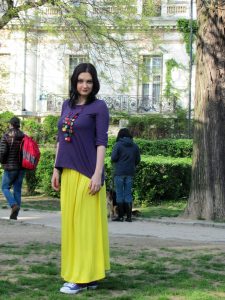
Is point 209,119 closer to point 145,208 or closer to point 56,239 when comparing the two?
point 145,208

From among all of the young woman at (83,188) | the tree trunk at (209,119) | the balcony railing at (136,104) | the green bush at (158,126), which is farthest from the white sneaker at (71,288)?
the balcony railing at (136,104)

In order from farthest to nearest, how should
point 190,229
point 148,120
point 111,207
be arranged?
point 148,120, point 111,207, point 190,229

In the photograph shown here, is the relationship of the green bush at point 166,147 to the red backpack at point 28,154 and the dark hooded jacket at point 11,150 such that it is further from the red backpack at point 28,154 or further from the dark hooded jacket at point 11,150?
the dark hooded jacket at point 11,150

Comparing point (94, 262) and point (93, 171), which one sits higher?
point (93, 171)

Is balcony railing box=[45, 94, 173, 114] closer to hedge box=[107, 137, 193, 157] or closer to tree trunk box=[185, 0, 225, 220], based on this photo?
hedge box=[107, 137, 193, 157]

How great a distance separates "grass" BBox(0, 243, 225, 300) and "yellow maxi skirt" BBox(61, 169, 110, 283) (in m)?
0.20

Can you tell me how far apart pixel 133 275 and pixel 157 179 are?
10.9 meters

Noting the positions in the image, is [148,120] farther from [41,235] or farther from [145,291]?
[145,291]

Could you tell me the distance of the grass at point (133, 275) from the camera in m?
5.65

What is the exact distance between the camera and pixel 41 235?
33.3ft

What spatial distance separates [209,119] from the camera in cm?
1361

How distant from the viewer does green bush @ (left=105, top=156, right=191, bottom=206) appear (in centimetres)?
1719

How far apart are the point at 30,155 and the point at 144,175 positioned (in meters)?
5.25

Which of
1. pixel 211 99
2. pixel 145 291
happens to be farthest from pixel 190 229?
pixel 145 291
